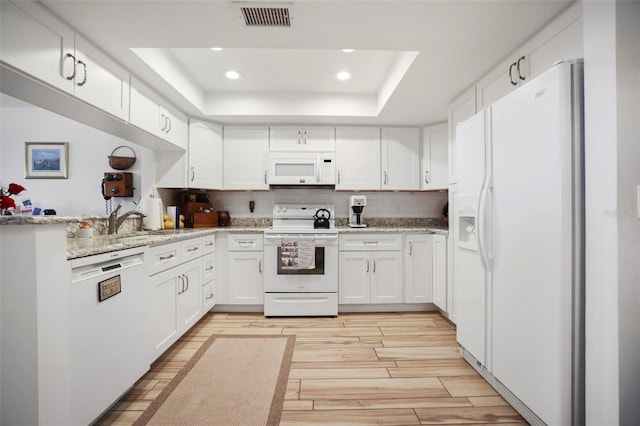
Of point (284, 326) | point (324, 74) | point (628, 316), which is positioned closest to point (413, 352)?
point (284, 326)

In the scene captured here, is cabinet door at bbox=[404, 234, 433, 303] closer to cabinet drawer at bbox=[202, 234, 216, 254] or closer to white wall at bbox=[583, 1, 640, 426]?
white wall at bbox=[583, 1, 640, 426]

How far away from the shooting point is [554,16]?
1503 mm

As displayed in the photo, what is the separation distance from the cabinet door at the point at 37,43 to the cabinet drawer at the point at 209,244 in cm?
160

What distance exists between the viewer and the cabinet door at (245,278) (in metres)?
3.02

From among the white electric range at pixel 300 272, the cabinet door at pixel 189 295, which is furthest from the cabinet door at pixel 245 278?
the cabinet door at pixel 189 295

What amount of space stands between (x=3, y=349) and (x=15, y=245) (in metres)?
0.41

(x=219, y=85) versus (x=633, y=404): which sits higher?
(x=219, y=85)

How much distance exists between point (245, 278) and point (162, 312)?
3.59 ft

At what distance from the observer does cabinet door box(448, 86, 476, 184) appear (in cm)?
232

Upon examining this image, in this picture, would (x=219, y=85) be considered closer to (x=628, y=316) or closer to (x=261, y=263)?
(x=261, y=263)

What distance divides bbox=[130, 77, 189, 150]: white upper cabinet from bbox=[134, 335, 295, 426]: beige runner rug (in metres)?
1.96

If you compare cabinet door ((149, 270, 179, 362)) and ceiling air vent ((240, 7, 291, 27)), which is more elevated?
ceiling air vent ((240, 7, 291, 27))

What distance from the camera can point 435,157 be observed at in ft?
10.8

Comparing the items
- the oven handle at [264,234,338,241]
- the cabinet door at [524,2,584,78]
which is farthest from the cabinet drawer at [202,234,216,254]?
the cabinet door at [524,2,584,78]
